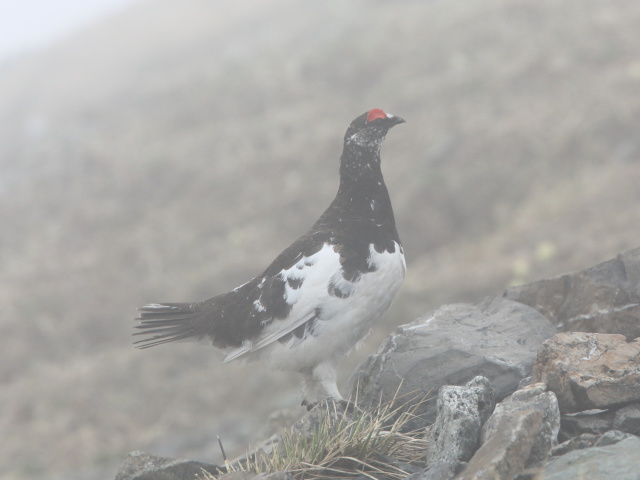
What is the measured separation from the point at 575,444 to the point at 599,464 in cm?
38

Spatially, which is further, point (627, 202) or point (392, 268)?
point (627, 202)

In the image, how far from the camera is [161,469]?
441 cm

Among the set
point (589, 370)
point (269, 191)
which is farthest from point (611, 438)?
point (269, 191)

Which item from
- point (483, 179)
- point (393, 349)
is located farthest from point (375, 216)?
point (483, 179)

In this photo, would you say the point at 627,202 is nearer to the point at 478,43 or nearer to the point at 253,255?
the point at 253,255

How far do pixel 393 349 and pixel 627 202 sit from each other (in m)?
8.95

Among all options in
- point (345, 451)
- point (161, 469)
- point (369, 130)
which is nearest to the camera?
point (345, 451)

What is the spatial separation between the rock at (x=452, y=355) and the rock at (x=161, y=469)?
953mm

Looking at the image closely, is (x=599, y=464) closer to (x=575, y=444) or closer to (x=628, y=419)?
(x=575, y=444)

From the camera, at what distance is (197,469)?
14.5 feet

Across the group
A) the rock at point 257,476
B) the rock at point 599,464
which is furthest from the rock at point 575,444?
the rock at point 257,476

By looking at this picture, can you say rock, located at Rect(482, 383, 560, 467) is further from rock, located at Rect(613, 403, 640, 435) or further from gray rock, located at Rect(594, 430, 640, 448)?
rock, located at Rect(613, 403, 640, 435)

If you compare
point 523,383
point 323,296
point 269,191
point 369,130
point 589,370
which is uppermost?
point 369,130

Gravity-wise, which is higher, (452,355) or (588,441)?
(452,355)
